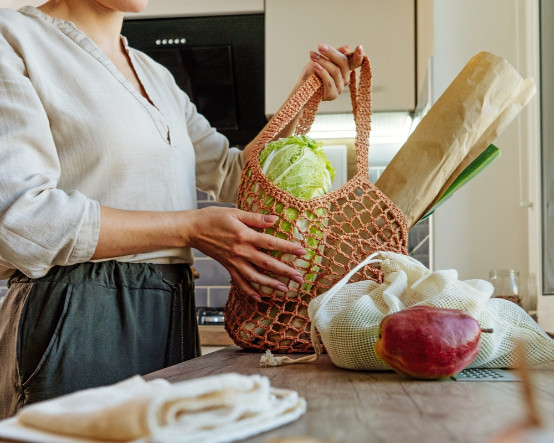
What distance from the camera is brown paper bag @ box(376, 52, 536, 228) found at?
0.83 meters

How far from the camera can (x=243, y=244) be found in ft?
2.61

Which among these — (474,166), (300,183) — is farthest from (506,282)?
(300,183)

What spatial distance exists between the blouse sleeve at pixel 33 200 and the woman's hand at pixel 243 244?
0.14 meters

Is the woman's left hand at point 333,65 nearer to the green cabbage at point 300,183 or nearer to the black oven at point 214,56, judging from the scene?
the green cabbage at point 300,183

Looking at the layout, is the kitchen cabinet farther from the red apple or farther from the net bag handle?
the red apple

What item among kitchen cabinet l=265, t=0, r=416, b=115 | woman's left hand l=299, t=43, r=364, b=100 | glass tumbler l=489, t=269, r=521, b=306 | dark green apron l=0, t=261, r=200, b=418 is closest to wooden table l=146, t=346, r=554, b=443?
dark green apron l=0, t=261, r=200, b=418

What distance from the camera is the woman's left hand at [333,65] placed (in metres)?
0.93

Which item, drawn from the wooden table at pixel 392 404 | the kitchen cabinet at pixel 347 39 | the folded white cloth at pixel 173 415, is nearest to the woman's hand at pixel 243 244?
the wooden table at pixel 392 404

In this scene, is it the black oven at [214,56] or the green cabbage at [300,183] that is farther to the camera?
the black oven at [214,56]

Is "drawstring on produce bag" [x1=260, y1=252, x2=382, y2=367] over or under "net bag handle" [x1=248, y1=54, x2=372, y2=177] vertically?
under

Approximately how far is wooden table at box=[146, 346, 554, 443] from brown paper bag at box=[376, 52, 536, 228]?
0.86 ft

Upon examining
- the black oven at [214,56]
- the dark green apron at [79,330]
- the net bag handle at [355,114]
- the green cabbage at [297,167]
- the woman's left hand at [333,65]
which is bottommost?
the dark green apron at [79,330]

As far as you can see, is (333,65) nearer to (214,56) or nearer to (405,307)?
(405,307)

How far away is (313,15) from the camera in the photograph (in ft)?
7.71
